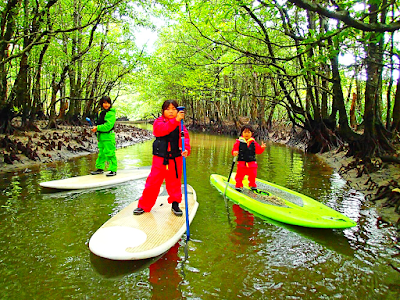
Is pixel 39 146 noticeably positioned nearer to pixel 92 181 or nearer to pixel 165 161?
pixel 92 181

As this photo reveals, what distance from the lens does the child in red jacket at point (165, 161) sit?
12.2ft

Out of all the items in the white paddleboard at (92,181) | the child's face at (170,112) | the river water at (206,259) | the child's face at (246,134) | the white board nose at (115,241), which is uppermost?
the child's face at (170,112)

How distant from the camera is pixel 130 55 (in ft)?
47.6

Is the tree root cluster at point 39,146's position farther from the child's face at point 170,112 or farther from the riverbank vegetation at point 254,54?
the child's face at point 170,112

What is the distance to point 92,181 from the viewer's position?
18.6 feet

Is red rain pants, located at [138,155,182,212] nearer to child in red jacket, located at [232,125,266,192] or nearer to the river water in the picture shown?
the river water

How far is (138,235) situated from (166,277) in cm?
62

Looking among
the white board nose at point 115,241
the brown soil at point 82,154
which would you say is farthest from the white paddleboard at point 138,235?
the brown soil at point 82,154

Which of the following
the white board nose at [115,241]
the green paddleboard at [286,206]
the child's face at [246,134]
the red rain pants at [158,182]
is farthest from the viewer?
the child's face at [246,134]

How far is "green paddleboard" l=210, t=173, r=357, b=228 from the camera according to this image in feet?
11.9

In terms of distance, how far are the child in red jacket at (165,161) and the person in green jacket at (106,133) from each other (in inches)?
109

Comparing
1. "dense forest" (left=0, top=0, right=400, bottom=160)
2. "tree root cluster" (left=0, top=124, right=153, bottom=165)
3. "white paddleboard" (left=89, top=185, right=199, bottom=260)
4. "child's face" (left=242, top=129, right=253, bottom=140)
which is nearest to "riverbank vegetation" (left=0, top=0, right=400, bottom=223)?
"dense forest" (left=0, top=0, right=400, bottom=160)

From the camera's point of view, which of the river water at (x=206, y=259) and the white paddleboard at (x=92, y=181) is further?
the white paddleboard at (x=92, y=181)

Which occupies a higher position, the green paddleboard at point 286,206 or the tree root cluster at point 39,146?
the tree root cluster at point 39,146
